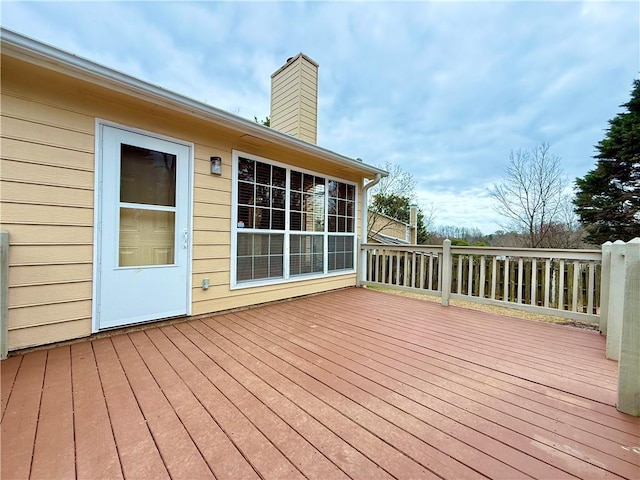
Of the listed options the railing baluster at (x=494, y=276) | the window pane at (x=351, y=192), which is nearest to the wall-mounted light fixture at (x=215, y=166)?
the window pane at (x=351, y=192)

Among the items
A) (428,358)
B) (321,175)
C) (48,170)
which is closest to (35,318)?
(48,170)

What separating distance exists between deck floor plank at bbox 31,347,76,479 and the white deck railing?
2.81m

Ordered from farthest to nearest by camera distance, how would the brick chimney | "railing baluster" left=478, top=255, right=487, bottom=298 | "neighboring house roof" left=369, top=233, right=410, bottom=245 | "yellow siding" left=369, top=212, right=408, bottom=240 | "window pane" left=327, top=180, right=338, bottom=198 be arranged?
"neighboring house roof" left=369, top=233, right=410, bottom=245, "yellow siding" left=369, top=212, right=408, bottom=240, the brick chimney, "window pane" left=327, top=180, right=338, bottom=198, "railing baluster" left=478, top=255, right=487, bottom=298

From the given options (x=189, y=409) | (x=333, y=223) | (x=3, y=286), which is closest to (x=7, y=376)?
(x=3, y=286)

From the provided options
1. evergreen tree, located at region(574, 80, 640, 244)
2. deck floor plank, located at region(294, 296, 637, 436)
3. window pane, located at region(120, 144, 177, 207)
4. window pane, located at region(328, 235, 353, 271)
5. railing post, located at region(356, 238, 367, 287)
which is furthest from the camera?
evergreen tree, located at region(574, 80, 640, 244)

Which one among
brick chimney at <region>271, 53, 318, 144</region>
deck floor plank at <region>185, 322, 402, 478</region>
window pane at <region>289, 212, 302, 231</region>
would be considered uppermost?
brick chimney at <region>271, 53, 318, 144</region>

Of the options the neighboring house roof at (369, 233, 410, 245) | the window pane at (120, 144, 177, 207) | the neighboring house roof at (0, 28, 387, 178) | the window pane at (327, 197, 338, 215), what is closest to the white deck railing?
the window pane at (327, 197, 338, 215)

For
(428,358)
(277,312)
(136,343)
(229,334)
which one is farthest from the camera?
(277,312)

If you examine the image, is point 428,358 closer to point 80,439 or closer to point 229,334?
point 229,334

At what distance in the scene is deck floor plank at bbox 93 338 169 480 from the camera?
3.72ft

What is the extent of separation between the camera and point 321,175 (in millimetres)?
4734

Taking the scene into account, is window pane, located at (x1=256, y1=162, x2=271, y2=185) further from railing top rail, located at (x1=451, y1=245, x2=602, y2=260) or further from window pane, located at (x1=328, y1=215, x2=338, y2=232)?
railing top rail, located at (x1=451, y1=245, x2=602, y2=260)

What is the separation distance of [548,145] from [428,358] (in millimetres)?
8633

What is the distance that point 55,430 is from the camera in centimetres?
136
